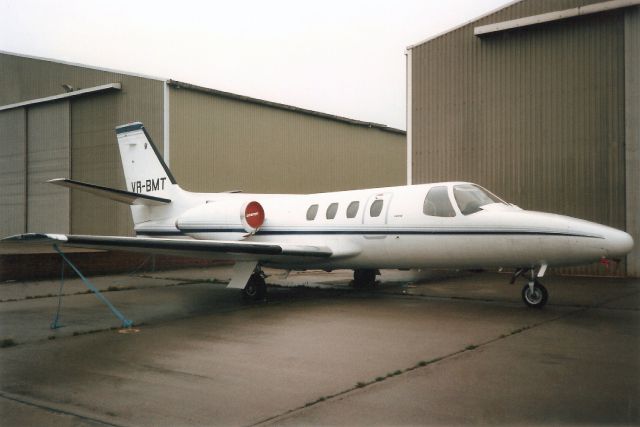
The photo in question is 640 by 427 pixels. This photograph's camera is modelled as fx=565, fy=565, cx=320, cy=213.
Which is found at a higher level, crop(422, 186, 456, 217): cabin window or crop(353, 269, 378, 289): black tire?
A: crop(422, 186, 456, 217): cabin window

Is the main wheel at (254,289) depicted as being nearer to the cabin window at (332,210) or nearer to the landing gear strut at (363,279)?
the cabin window at (332,210)

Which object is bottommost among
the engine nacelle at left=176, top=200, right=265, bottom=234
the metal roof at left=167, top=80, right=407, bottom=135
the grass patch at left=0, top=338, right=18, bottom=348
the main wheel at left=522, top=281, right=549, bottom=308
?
the grass patch at left=0, top=338, right=18, bottom=348

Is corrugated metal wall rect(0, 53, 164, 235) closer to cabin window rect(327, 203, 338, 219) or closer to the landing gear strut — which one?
the landing gear strut

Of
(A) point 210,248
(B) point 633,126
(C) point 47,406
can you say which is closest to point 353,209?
(A) point 210,248

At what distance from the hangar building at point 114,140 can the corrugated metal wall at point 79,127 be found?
0.04 meters

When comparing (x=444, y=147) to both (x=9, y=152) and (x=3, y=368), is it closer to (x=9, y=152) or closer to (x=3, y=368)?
(x=3, y=368)

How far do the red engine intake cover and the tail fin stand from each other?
3325 millimetres

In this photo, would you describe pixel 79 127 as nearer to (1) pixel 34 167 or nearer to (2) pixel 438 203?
(1) pixel 34 167

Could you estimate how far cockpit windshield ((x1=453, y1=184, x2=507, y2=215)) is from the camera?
10.3 m

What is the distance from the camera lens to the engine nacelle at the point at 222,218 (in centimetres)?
1339

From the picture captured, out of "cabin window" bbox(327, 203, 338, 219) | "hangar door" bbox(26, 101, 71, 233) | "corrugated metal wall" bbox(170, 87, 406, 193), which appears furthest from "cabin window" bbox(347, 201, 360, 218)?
"hangar door" bbox(26, 101, 71, 233)

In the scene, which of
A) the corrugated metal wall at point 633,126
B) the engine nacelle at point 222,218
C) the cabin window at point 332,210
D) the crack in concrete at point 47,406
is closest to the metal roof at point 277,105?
the engine nacelle at point 222,218

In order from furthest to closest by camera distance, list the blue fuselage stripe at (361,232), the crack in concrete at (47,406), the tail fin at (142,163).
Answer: the tail fin at (142,163)
the blue fuselage stripe at (361,232)
the crack in concrete at (47,406)

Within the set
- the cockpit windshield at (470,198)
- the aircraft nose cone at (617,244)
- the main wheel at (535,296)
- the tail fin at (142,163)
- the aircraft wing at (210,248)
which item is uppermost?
the tail fin at (142,163)
